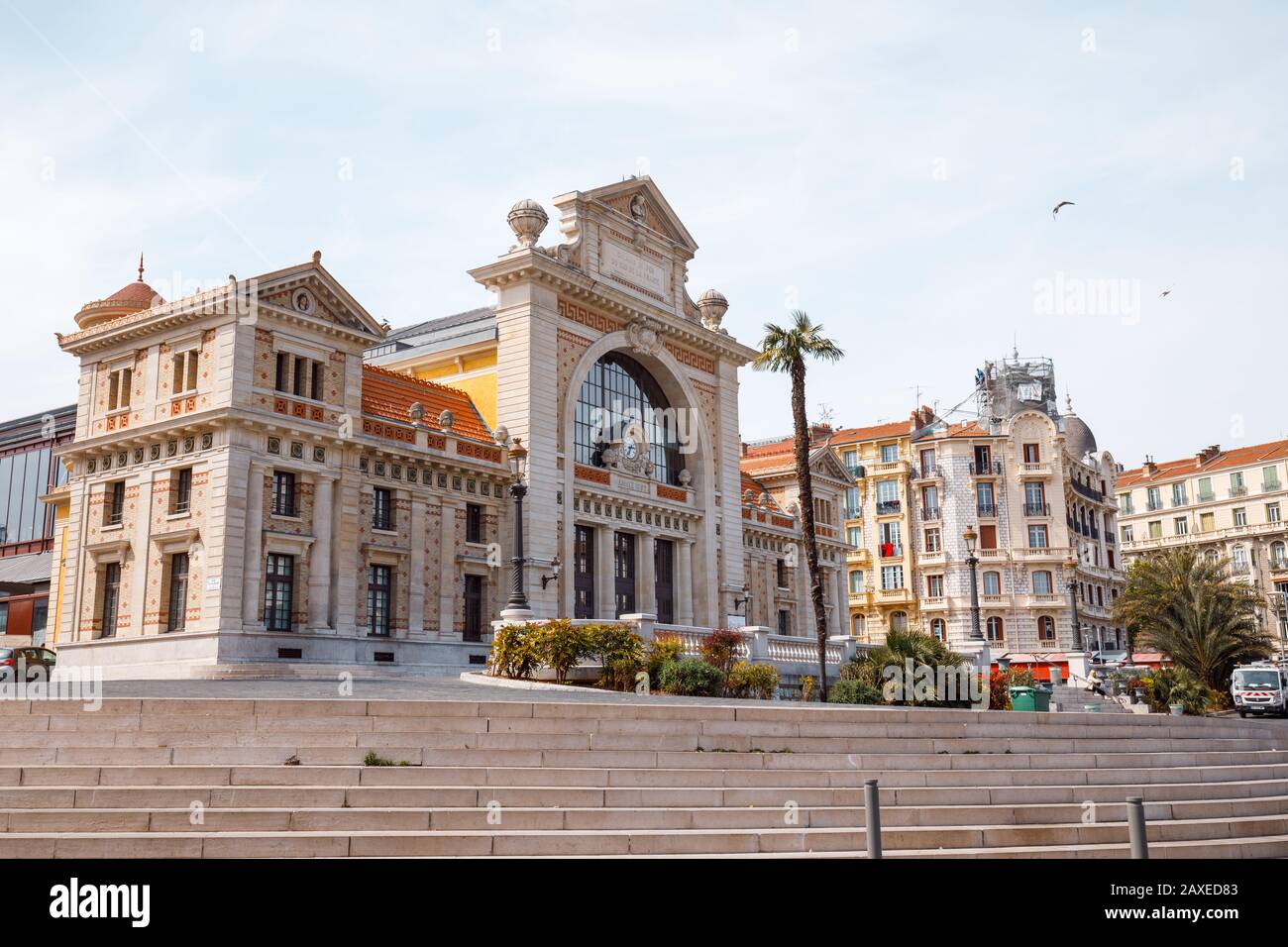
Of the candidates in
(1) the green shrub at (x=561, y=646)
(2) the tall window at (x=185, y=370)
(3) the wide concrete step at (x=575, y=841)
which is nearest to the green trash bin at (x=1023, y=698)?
(1) the green shrub at (x=561, y=646)

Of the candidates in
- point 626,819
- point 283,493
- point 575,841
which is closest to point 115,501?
point 283,493

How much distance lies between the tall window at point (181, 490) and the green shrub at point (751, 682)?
1522cm

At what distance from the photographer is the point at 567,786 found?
44.8ft

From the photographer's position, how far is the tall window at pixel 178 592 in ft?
101

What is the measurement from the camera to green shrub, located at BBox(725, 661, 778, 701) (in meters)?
28.5

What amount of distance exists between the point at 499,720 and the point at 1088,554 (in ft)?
216

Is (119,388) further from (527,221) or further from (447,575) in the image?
(527,221)

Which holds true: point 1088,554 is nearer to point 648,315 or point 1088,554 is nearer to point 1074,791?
point 648,315

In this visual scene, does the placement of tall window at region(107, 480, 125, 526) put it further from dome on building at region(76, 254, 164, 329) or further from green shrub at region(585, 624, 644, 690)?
green shrub at region(585, 624, 644, 690)

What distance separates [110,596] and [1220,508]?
7645 centimetres

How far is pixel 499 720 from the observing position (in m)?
15.6

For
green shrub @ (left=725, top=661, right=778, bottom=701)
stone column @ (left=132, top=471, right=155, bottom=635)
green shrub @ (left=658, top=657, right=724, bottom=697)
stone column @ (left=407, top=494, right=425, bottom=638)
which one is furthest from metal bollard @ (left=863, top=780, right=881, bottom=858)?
stone column @ (left=407, top=494, right=425, bottom=638)

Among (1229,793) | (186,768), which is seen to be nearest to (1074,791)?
(1229,793)

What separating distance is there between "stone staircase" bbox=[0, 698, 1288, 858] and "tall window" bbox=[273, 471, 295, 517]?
16940mm
